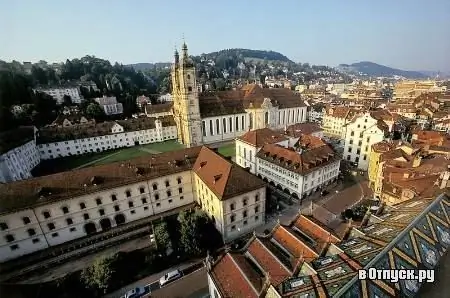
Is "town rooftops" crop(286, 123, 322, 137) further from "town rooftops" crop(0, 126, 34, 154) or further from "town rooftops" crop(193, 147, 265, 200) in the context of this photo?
"town rooftops" crop(0, 126, 34, 154)

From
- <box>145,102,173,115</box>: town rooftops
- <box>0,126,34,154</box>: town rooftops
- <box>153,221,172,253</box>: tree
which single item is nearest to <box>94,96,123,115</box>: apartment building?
<box>145,102,173,115</box>: town rooftops

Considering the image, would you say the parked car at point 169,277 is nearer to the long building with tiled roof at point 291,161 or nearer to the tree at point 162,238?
the tree at point 162,238

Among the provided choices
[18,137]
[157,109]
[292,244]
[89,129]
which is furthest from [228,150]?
[18,137]

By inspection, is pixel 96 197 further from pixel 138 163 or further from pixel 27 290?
pixel 27 290

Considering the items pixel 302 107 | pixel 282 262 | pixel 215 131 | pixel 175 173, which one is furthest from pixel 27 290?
pixel 302 107

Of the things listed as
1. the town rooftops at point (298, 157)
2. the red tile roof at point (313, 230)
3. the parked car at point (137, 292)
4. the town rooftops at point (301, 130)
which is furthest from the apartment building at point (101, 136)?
the red tile roof at point (313, 230)

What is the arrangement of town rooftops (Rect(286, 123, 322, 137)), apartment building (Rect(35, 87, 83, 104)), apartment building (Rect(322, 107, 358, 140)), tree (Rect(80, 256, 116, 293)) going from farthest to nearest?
1. apartment building (Rect(35, 87, 83, 104))
2. apartment building (Rect(322, 107, 358, 140))
3. town rooftops (Rect(286, 123, 322, 137))
4. tree (Rect(80, 256, 116, 293))
